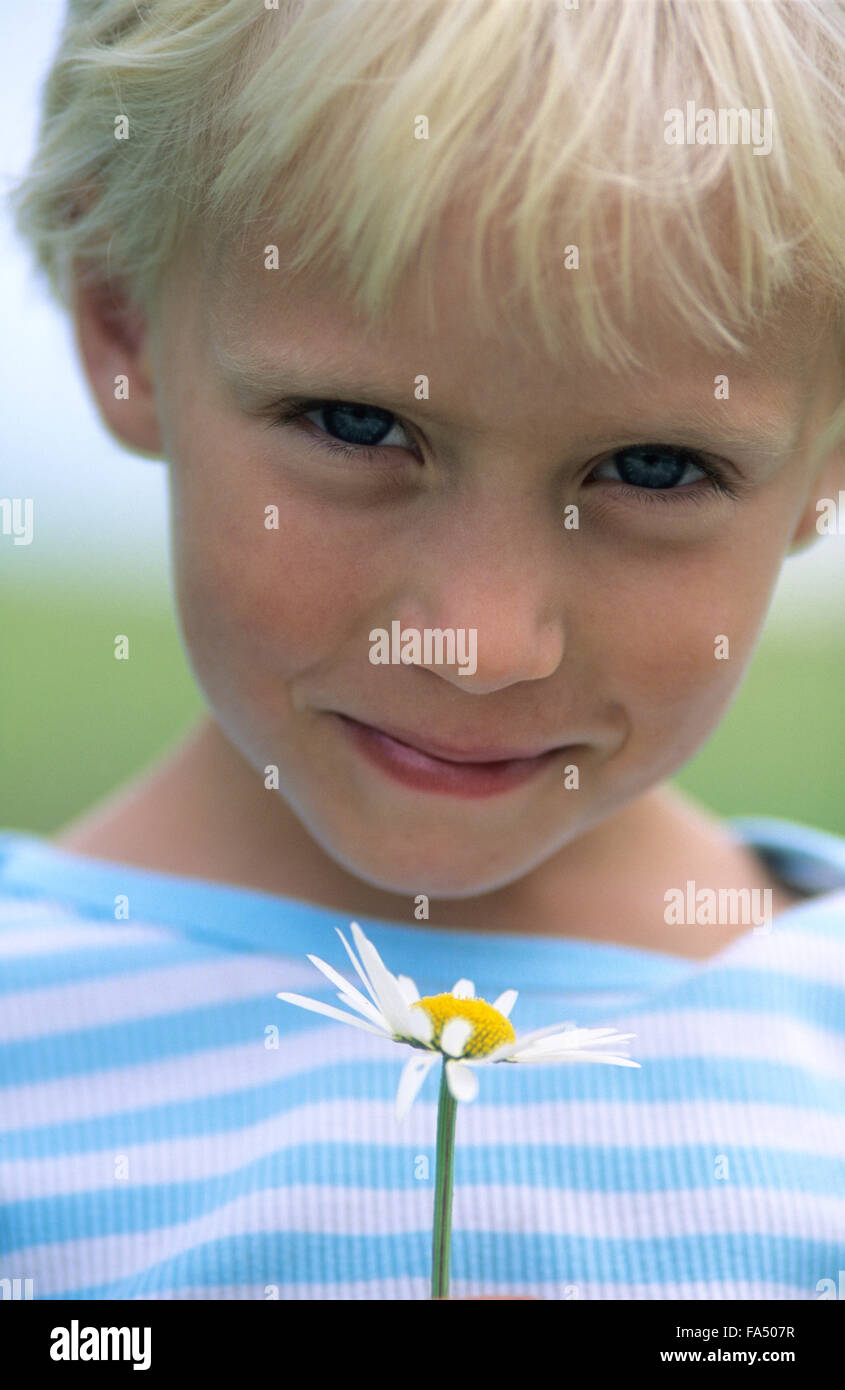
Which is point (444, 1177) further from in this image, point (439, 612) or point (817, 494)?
point (817, 494)

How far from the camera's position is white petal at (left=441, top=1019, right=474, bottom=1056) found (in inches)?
19.2

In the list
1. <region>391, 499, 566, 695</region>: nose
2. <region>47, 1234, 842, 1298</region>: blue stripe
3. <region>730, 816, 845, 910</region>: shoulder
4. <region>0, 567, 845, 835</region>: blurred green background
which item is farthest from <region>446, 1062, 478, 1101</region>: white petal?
<region>0, 567, 845, 835</region>: blurred green background

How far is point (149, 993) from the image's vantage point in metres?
0.94

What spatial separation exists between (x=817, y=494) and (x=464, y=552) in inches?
12.8

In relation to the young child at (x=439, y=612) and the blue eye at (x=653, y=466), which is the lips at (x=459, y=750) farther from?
the blue eye at (x=653, y=466)

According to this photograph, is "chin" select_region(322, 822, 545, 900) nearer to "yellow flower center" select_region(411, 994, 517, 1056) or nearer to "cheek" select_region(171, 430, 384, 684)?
"cheek" select_region(171, 430, 384, 684)

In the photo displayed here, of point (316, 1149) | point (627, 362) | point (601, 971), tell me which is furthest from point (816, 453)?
point (316, 1149)

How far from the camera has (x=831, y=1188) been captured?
0.86m

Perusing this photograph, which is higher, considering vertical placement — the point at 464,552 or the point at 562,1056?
the point at 464,552

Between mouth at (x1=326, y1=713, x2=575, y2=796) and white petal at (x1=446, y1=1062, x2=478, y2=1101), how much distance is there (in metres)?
0.34

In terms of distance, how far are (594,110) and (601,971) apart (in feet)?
→ 1.79

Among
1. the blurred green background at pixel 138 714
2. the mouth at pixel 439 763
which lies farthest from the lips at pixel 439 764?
the blurred green background at pixel 138 714

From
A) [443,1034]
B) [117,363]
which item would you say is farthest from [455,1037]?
[117,363]

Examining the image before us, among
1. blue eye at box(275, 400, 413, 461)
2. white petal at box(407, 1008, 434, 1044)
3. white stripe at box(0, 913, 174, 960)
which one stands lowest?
white petal at box(407, 1008, 434, 1044)
